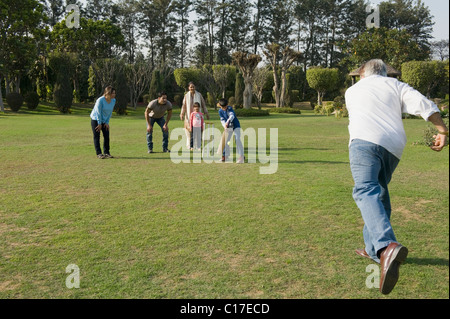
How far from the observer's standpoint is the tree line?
40.4 metres

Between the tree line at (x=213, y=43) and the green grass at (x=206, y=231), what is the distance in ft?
104

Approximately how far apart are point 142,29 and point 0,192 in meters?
61.9

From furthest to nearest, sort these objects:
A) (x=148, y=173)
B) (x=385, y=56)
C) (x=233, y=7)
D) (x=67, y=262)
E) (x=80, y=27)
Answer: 1. (x=233, y=7)
2. (x=80, y=27)
3. (x=385, y=56)
4. (x=148, y=173)
5. (x=67, y=262)

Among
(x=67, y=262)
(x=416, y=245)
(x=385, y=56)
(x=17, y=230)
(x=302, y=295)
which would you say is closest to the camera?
(x=302, y=295)

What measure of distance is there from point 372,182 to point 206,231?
219 cm

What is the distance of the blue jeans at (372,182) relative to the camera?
3.44m

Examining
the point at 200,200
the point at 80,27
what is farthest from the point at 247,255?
the point at 80,27

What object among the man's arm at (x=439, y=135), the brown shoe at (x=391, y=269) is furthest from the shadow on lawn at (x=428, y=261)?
the man's arm at (x=439, y=135)

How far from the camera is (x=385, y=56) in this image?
1539 inches

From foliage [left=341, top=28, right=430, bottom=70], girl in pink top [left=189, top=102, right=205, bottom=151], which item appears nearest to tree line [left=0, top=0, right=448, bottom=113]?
foliage [left=341, top=28, right=430, bottom=70]

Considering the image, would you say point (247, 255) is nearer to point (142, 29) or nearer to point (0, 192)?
point (0, 192)

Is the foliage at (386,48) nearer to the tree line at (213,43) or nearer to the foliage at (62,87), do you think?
the tree line at (213,43)

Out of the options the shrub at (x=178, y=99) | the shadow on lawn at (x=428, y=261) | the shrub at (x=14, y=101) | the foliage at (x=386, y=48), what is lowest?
the shadow on lawn at (x=428, y=261)

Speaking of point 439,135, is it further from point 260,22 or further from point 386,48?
point 260,22
